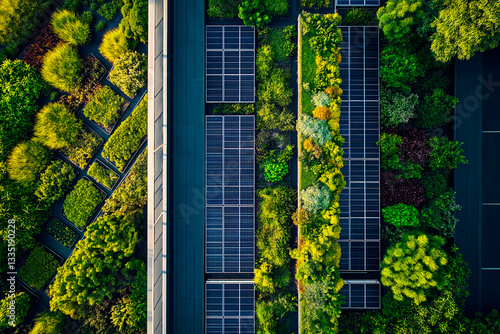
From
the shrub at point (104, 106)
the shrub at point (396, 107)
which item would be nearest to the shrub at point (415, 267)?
the shrub at point (396, 107)

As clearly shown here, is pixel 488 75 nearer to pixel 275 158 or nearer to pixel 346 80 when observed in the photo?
pixel 346 80

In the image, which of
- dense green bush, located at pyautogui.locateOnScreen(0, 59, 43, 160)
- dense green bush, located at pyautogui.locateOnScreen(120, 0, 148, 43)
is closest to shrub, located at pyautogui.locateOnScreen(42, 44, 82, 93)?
dense green bush, located at pyautogui.locateOnScreen(0, 59, 43, 160)

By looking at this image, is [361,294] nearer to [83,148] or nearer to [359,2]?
[359,2]

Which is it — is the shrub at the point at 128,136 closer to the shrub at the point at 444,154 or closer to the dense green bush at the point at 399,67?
the dense green bush at the point at 399,67

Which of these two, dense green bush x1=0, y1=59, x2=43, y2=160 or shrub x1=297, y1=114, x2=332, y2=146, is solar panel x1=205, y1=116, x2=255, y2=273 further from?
dense green bush x1=0, y1=59, x2=43, y2=160

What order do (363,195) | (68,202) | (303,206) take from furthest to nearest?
(68,202)
(363,195)
(303,206)

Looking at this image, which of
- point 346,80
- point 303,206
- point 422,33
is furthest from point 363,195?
point 422,33
